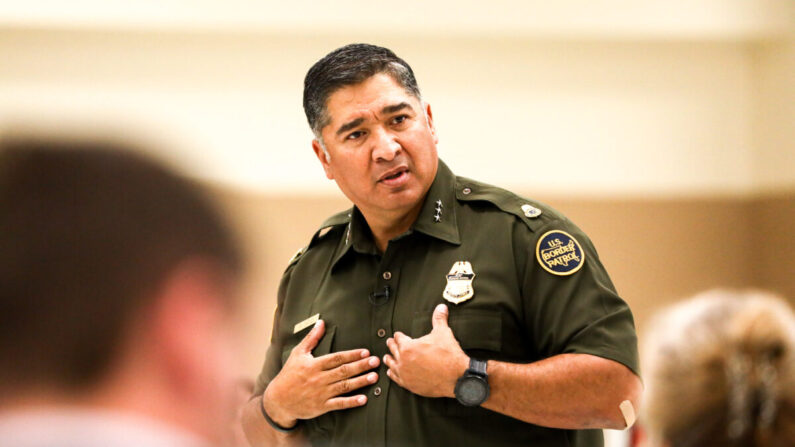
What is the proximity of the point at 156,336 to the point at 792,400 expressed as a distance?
0.61 m

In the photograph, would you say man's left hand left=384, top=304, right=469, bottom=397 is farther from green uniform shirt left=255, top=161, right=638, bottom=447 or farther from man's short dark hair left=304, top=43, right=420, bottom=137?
man's short dark hair left=304, top=43, right=420, bottom=137

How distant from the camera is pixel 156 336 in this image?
2.22ft

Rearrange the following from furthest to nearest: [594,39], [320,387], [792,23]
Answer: [792,23]
[594,39]
[320,387]

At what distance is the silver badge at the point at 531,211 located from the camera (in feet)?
6.28

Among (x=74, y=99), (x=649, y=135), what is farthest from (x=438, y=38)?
(x=74, y=99)

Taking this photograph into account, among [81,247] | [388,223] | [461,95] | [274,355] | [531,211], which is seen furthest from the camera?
[461,95]

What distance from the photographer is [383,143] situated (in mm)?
1960

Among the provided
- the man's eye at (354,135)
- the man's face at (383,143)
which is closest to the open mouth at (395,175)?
the man's face at (383,143)

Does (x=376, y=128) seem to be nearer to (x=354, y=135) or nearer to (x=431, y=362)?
(x=354, y=135)

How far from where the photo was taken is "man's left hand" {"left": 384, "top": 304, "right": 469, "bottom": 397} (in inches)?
68.6

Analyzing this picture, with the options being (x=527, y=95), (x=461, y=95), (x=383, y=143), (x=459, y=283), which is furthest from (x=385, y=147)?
(x=527, y=95)

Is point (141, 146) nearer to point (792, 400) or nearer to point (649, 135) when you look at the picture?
point (792, 400)

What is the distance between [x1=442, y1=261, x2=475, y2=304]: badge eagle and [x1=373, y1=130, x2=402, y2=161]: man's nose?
29cm

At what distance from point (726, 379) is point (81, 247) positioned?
0.64 m
